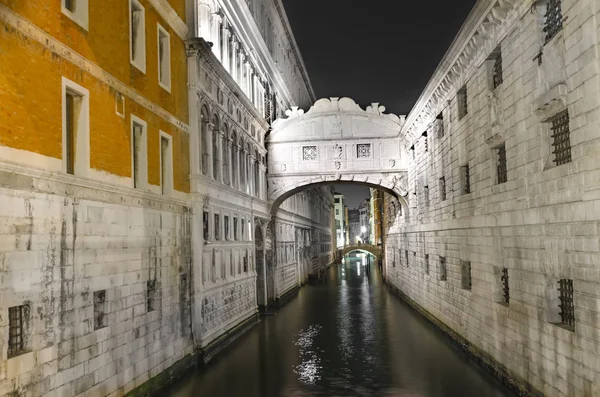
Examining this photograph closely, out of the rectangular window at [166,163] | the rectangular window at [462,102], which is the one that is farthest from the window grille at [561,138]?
the rectangular window at [166,163]

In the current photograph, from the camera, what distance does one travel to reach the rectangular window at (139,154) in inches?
488

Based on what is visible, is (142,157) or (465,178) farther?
(465,178)

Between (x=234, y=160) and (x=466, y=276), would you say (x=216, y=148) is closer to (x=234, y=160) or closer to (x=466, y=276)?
(x=234, y=160)

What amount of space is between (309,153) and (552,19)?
17872 millimetres

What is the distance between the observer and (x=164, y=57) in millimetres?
14453

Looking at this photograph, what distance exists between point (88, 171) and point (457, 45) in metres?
10.8

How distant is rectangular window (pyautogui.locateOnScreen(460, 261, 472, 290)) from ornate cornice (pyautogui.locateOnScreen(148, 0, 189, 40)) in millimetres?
10901

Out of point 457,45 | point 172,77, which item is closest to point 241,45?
point 172,77

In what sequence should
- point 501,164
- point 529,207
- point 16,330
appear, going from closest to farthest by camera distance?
1. point 16,330
2. point 529,207
3. point 501,164

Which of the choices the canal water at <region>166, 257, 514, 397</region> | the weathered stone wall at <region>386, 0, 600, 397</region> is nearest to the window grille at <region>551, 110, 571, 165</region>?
the weathered stone wall at <region>386, 0, 600, 397</region>

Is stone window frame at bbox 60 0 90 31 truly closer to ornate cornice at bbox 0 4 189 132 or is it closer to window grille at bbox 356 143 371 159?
ornate cornice at bbox 0 4 189 132

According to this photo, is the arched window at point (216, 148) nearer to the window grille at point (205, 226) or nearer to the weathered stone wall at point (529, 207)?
the window grille at point (205, 226)

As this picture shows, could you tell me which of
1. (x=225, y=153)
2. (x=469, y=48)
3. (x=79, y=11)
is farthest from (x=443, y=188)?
(x=79, y=11)

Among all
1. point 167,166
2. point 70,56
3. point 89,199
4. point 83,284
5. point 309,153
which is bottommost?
point 83,284
